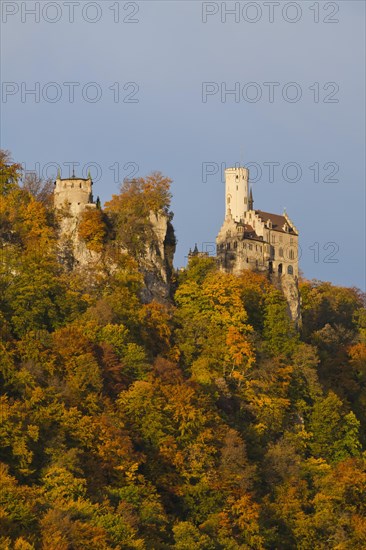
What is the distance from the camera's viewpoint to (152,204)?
10975 centimetres

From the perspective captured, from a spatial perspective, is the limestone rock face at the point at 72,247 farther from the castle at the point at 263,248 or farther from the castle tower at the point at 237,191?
the castle tower at the point at 237,191

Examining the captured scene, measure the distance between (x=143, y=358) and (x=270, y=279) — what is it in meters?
21.6

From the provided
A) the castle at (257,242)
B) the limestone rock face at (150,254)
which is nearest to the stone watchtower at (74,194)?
the limestone rock face at (150,254)

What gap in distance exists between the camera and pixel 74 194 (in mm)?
107688

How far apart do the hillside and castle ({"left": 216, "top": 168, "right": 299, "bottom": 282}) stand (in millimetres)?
4963

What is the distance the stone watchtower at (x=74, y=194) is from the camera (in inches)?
4222

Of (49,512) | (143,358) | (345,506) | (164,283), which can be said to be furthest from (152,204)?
(49,512)

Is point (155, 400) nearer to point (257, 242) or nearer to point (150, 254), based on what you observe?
point (150, 254)

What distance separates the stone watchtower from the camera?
10725 cm

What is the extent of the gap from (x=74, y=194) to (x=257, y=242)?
17340 millimetres

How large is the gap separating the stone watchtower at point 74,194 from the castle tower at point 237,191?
2047 centimetres

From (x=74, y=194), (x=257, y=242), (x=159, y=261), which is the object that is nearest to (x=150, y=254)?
(x=159, y=261)

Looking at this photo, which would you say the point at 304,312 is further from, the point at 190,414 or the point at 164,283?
the point at 190,414

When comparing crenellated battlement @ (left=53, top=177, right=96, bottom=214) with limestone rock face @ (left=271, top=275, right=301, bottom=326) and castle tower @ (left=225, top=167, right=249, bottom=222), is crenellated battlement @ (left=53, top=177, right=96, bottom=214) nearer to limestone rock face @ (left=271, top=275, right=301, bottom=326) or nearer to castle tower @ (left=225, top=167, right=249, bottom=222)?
limestone rock face @ (left=271, top=275, right=301, bottom=326)
